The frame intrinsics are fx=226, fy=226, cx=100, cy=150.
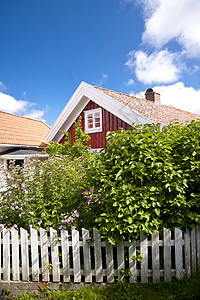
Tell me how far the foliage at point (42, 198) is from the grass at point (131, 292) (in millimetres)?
929

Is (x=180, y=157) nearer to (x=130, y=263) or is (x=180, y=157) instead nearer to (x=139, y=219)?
(x=139, y=219)

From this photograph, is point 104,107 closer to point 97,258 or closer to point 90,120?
point 90,120

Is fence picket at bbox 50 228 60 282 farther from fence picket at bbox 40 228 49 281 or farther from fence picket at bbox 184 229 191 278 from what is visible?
fence picket at bbox 184 229 191 278

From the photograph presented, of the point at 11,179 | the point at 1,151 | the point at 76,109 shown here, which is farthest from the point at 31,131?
the point at 11,179

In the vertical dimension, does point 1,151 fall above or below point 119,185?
above

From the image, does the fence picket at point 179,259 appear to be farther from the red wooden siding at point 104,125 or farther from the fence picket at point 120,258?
the red wooden siding at point 104,125

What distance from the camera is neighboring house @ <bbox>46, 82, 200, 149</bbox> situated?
930cm

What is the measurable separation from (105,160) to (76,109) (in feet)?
26.4

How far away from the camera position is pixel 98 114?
1048 cm

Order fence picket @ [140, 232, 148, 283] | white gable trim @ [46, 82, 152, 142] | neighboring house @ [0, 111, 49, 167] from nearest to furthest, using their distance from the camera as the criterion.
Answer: fence picket @ [140, 232, 148, 283] → white gable trim @ [46, 82, 152, 142] → neighboring house @ [0, 111, 49, 167]

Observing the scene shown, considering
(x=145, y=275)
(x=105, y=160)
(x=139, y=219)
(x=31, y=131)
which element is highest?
(x=31, y=131)

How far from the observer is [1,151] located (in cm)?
1255

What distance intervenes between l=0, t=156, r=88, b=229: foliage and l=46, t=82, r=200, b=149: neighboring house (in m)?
5.16

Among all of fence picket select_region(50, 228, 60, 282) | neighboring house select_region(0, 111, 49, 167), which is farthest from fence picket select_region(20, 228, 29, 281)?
neighboring house select_region(0, 111, 49, 167)
